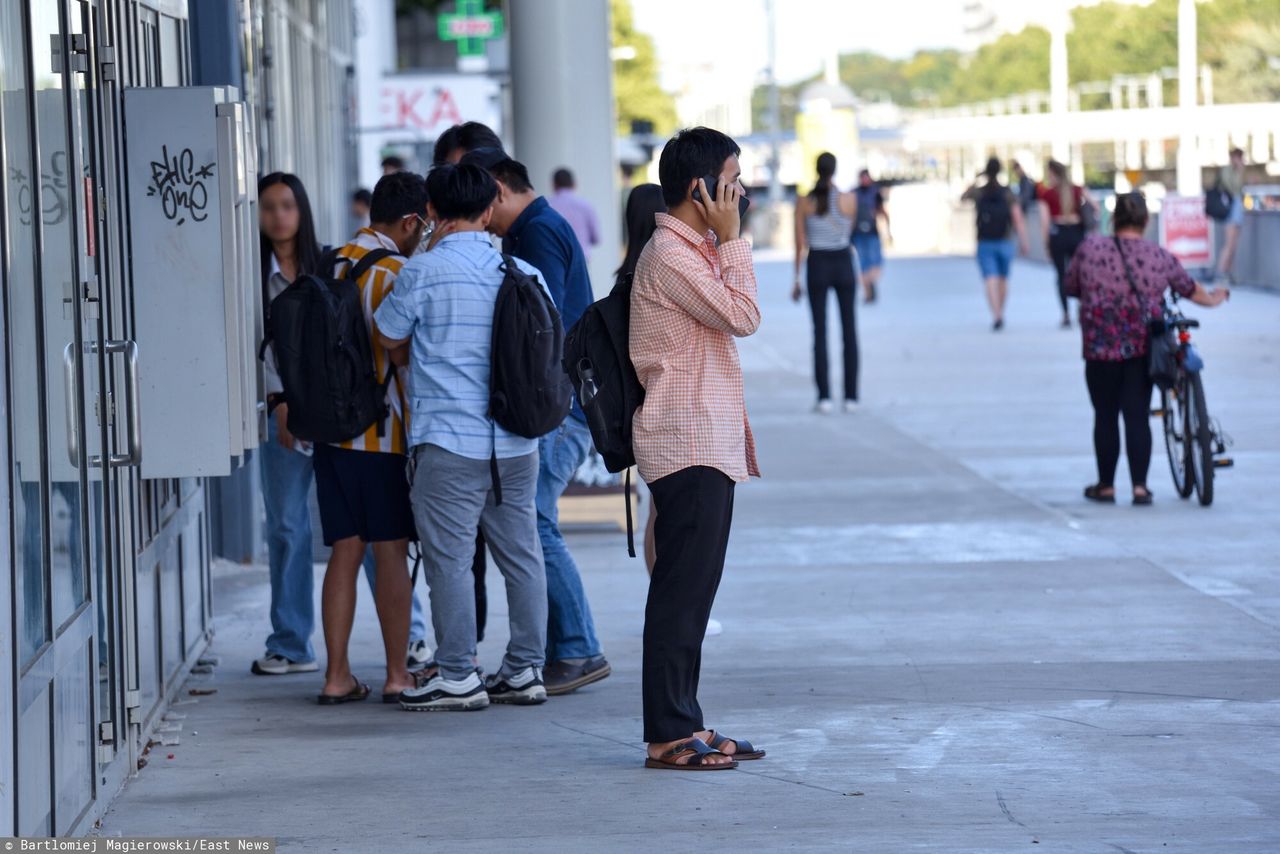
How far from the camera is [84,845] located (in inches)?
190

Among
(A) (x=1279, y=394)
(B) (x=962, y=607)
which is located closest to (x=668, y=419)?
(B) (x=962, y=607)

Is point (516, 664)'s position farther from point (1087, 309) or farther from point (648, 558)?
point (1087, 309)

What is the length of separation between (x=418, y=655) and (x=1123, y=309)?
4.67 metres

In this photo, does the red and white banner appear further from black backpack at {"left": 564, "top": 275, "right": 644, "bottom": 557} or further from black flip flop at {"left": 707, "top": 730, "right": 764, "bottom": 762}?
black backpack at {"left": 564, "top": 275, "right": 644, "bottom": 557}

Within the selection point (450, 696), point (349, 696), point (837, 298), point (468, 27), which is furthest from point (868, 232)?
point (450, 696)

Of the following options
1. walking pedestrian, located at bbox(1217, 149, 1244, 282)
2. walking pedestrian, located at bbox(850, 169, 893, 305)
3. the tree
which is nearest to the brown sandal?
walking pedestrian, located at bbox(850, 169, 893, 305)

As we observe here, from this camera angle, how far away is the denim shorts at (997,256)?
72.2ft

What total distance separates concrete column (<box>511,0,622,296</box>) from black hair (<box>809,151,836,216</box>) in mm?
2366

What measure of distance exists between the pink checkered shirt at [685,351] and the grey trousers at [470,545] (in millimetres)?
874

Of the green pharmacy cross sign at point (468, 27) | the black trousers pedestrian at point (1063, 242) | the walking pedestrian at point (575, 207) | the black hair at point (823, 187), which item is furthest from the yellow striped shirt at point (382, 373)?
the green pharmacy cross sign at point (468, 27)

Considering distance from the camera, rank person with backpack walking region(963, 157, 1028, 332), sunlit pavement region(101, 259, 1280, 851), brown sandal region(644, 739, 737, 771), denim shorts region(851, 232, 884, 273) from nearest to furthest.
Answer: sunlit pavement region(101, 259, 1280, 851)
brown sandal region(644, 739, 737, 771)
person with backpack walking region(963, 157, 1028, 332)
denim shorts region(851, 232, 884, 273)

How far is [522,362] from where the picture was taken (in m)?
6.12

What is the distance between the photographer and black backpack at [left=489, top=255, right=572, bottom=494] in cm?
612

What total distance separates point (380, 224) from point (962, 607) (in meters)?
2.96
